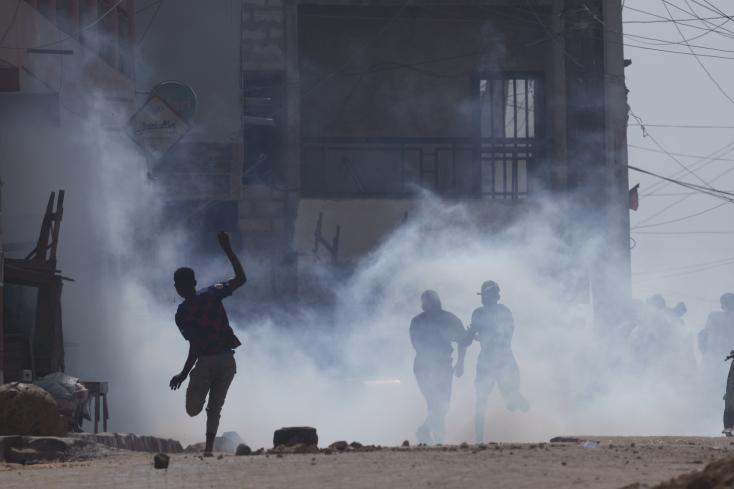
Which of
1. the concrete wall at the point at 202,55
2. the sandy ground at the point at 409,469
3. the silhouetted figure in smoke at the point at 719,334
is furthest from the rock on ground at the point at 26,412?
the concrete wall at the point at 202,55

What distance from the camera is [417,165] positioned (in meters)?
36.1

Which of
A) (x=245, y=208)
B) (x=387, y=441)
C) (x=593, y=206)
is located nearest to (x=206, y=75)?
(x=245, y=208)

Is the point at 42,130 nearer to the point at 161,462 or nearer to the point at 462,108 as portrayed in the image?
the point at 161,462

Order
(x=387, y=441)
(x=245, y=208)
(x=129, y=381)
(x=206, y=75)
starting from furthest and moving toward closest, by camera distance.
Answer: (x=245, y=208), (x=206, y=75), (x=129, y=381), (x=387, y=441)

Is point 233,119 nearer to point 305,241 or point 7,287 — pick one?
point 305,241

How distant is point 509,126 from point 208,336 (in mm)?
24241

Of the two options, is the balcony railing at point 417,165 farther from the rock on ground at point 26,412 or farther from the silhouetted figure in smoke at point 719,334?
the rock on ground at point 26,412

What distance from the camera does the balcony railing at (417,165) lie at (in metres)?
35.6

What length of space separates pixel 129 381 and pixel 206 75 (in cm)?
904

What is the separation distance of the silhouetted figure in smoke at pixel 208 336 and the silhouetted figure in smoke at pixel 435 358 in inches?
207

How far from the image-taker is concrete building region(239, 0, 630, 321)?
35.4m

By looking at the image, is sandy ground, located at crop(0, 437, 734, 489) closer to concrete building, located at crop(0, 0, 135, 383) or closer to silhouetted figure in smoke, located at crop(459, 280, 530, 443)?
silhouetted figure in smoke, located at crop(459, 280, 530, 443)

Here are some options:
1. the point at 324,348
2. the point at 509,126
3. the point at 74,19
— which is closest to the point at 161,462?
the point at 74,19

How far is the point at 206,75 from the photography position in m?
31.9
